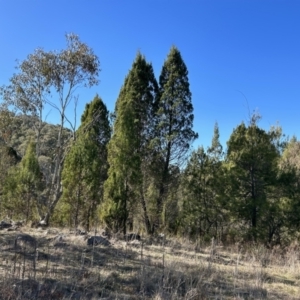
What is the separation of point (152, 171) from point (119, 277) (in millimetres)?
9879

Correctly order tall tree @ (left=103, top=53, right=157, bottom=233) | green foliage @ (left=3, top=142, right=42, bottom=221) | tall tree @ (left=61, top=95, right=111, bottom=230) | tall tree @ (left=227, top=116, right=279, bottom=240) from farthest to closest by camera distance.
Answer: green foliage @ (left=3, top=142, right=42, bottom=221) < tall tree @ (left=61, top=95, right=111, bottom=230) < tall tree @ (left=227, top=116, right=279, bottom=240) < tall tree @ (left=103, top=53, right=157, bottom=233)

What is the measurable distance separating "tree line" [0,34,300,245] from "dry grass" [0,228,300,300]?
579cm

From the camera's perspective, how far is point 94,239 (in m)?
7.52

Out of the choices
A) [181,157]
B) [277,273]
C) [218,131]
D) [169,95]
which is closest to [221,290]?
[277,273]

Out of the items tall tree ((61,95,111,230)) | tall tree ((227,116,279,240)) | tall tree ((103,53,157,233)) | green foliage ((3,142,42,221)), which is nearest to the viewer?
tall tree ((103,53,157,233))

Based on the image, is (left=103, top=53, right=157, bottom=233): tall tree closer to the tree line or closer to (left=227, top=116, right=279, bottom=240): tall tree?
the tree line

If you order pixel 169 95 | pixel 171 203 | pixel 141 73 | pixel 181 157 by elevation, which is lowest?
pixel 171 203

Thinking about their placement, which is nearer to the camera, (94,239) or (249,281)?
(249,281)

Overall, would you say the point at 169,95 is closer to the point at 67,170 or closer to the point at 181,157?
the point at 181,157

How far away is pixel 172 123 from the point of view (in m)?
15.2

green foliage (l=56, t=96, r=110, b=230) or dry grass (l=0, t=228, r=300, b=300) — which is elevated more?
green foliage (l=56, t=96, r=110, b=230)

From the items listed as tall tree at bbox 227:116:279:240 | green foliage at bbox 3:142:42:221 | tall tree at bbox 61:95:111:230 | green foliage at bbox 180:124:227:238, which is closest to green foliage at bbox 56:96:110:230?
tall tree at bbox 61:95:111:230

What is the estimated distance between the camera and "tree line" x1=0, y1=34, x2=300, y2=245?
13.0m

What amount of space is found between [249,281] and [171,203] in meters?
9.25
